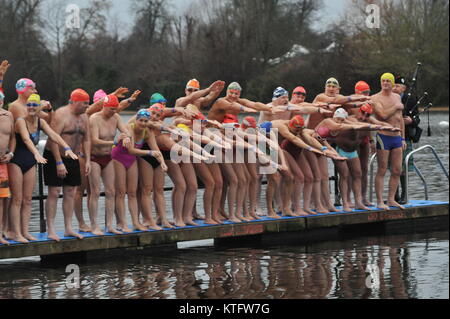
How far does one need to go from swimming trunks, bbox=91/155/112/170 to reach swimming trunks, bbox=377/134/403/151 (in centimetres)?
496

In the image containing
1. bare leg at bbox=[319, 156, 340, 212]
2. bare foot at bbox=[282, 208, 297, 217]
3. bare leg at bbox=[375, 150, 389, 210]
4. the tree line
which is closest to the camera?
bare foot at bbox=[282, 208, 297, 217]

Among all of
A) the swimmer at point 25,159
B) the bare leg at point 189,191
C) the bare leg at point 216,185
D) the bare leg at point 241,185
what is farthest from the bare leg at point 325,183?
the swimmer at point 25,159

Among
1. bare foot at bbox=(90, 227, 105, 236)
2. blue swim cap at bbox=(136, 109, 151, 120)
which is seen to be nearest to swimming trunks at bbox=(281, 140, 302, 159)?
blue swim cap at bbox=(136, 109, 151, 120)

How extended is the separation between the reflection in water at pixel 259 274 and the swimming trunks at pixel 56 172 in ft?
3.89

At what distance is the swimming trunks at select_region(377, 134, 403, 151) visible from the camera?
16.7 metres

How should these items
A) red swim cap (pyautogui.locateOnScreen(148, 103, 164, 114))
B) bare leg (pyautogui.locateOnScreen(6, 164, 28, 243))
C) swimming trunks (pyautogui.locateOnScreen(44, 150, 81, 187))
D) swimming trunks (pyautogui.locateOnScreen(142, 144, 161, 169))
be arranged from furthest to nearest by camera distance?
red swim cap (pyautogui.locateOnScreen(148, 103, 164, 114)) → swimming trunks (pyautogui.locateOnScreen(142, 144, 161, 169)) → swimming trunks (pyautogui.locateOnScreen(44, 150, 81, 187)) → bare leg (pyautogui.locateOnScreen(6, 164, 28, 243))

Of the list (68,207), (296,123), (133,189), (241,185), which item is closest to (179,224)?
(133,189)

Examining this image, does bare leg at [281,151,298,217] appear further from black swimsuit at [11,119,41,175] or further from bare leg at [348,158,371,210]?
black swimsuit at [11,119,41,175]

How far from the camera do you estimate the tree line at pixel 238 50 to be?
2290 inches

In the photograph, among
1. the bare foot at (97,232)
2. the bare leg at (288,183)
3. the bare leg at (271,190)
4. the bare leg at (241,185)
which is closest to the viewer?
the bare foot at (97,232)

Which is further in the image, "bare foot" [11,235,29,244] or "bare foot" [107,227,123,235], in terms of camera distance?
"bare foot" [107,227,123,235]

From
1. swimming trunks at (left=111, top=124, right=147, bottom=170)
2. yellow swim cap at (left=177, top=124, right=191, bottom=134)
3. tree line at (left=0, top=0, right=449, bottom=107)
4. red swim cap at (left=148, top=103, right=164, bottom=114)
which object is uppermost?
tree line at (left=0, top=0, right=449, bottom=107)

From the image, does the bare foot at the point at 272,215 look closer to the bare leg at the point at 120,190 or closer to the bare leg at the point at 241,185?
the bare leg at the point at 241,185

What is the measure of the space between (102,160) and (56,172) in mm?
782
